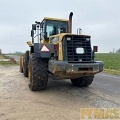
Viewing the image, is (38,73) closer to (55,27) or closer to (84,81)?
(84,81)

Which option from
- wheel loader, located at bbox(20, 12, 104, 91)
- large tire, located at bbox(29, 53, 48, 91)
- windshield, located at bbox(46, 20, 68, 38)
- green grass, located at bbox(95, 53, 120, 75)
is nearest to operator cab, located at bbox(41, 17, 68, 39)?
windshield, located at bbox(46, 20, 68, 38)

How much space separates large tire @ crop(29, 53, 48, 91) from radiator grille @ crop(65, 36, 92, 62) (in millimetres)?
993

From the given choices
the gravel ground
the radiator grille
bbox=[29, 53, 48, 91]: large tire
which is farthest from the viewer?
bbox=[29, 53, 48, 91]: large tire

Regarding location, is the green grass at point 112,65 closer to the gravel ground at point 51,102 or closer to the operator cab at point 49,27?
the operator cab at point 49,27

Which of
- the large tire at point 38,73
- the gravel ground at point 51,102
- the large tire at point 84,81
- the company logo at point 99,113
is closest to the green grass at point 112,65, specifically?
the large tire at point 84,81

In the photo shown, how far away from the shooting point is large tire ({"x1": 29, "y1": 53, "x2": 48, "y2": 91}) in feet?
25.4

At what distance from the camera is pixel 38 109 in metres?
5.96

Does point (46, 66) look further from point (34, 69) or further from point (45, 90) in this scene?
point (45, 90)

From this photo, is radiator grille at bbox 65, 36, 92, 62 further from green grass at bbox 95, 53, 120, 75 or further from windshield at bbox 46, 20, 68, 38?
green grass at bbox 95, 53, 120, 75

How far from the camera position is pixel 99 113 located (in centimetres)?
564

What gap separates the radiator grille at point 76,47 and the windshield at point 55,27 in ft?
6.25

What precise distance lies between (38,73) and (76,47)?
158cm

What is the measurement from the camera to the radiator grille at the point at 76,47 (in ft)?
24.7

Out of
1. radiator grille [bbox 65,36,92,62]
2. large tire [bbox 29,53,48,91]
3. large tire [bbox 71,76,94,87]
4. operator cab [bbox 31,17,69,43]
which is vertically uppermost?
operator cab [bbox 31,17,69,43]
